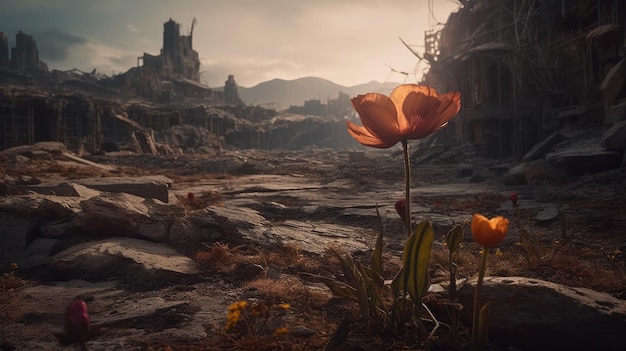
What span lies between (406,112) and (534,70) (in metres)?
15.8

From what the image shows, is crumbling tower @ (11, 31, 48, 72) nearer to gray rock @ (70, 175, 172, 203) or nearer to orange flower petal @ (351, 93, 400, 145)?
gray rock @ (70, 175, 172, 203)

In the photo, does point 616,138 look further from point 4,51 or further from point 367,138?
point 4,51

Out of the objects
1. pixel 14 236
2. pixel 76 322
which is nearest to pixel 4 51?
pixel 14 236

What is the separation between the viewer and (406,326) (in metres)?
1.54

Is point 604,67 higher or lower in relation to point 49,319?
higher

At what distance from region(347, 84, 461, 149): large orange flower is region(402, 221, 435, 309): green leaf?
1.25 feet

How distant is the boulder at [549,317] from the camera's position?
139cm

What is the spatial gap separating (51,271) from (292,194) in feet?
16.8

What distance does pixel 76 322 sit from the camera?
1.13 meters

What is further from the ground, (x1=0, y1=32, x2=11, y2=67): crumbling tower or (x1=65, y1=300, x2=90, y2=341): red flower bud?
(x1=0, y1=32, x2=11, y2=67): crumbling tower

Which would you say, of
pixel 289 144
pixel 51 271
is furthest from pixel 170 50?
pixel 51 271

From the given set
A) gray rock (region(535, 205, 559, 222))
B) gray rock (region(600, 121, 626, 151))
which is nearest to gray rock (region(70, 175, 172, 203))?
gray rock (region(535, 205, 559, 222))

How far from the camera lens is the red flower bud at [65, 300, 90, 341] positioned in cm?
112

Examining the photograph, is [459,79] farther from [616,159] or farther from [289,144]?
[289,144]
